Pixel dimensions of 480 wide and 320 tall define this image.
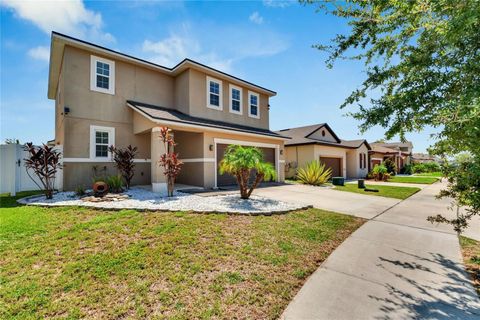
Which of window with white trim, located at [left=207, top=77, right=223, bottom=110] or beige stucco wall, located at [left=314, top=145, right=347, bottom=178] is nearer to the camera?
window with white trim, located at [left=207, top=77, right=223, bottom=110]

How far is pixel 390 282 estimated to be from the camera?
3.46 meters

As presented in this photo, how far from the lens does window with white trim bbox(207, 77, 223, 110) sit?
1348cm

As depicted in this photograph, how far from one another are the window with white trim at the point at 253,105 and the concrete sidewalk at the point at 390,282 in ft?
39.4

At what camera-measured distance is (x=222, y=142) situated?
12133 mm

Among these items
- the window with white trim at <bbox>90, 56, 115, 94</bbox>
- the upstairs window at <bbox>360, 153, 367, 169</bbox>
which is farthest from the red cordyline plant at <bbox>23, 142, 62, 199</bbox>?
the upstairs window at <bbox>360, 153, 367, 169</bbox>

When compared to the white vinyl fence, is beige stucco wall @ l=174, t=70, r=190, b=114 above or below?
above

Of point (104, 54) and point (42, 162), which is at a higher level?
point (104, 54)

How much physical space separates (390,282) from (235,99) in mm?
13393

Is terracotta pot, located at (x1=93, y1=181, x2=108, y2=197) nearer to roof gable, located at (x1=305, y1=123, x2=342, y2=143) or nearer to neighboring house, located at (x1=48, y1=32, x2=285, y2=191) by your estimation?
neighboring house, located at (x1=48, y1=32, x2=285, y2=191)

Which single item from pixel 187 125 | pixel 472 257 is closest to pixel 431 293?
pixel 472 257

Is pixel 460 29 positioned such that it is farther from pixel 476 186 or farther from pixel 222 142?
pixel 222 142

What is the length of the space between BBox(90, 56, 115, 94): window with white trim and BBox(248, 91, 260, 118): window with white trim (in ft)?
28.6

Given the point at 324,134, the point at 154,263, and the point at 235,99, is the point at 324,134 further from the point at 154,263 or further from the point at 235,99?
the point at 154,263

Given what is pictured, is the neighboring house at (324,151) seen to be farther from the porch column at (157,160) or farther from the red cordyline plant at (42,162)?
the red cordyline plant at (42,162)
